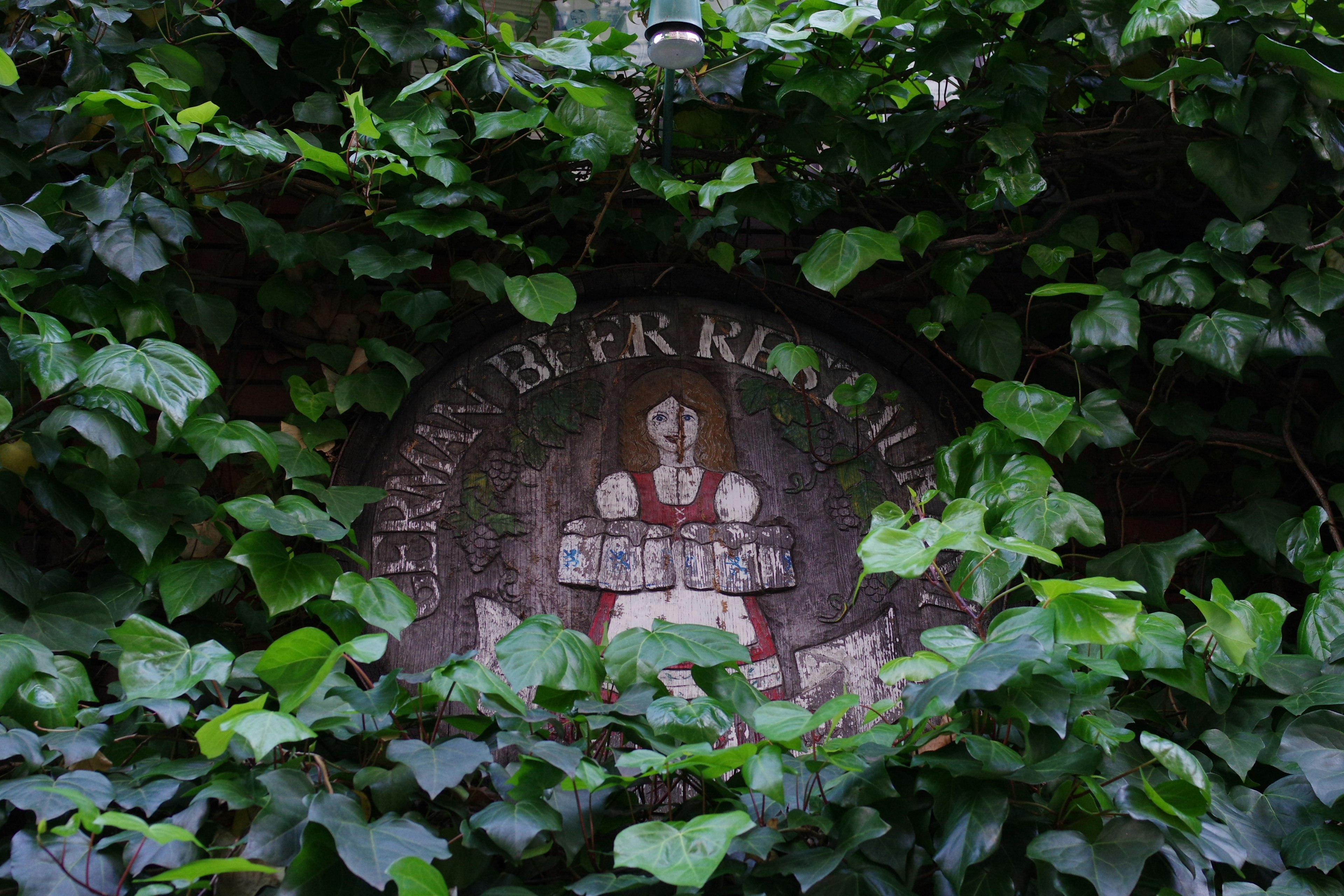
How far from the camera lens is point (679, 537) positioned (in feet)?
7.13

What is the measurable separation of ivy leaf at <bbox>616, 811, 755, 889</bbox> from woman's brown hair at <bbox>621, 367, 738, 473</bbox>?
979 millimetres

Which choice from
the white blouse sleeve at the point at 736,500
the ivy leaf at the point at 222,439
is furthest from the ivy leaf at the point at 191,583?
the white blouse sleeve at the point at 736,500

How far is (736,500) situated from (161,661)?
1.14 meters

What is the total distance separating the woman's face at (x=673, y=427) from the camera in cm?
224

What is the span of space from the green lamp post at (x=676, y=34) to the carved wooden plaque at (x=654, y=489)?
0.56m

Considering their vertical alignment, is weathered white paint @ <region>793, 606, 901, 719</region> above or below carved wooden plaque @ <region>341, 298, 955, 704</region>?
below

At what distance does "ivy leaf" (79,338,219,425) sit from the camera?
174cm

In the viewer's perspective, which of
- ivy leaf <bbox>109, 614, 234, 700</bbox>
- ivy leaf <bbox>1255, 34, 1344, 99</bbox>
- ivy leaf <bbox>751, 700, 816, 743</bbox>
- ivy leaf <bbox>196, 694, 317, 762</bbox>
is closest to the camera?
ivy leaf <bbox>196, 694, 317, 762</bbox>

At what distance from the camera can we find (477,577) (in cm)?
211

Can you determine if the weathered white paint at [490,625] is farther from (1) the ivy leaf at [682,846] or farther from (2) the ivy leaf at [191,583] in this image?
(1) the ivy leaf at [682,846]

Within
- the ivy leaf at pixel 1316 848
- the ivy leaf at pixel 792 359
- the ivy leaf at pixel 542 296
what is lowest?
the ivy leaf at pixel 1316 848

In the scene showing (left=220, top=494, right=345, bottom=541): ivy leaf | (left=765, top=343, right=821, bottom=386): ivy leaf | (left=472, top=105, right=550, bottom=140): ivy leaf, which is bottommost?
(left=220, top=494, right=345, bottom=541): ivy leaf

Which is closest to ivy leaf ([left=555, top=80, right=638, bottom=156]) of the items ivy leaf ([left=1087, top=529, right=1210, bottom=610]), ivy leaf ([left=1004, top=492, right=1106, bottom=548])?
ivy leaf ([left=1004, top=492, right=1106, bottom=548])

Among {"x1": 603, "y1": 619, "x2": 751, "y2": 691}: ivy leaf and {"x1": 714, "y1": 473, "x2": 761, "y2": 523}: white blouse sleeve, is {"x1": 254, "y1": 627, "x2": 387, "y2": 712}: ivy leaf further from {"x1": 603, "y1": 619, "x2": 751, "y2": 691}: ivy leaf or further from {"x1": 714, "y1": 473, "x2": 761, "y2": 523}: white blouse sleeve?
{"x1": 714, "y1": 473, "x2": 761, "y2": 523}: white blouse sleeve
